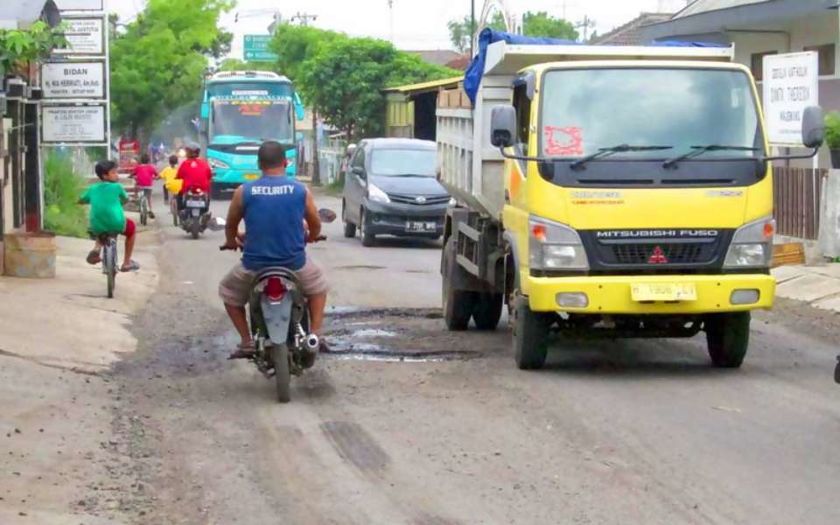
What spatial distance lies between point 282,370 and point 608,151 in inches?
118

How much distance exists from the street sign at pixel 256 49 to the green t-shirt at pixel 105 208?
2405 inches

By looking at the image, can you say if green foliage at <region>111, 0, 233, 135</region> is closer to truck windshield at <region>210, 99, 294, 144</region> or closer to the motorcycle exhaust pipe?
truck windshield at <region>210, 99, 294, 144</region>

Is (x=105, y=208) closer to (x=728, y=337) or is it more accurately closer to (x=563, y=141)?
(x=563, y=141)

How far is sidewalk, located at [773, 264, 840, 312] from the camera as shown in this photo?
53.1 feet

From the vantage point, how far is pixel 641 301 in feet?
34.8

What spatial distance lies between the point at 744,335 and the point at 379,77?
42174 mm

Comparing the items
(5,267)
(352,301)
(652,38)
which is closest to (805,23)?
(652,38)

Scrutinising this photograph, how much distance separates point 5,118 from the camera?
67.6 feet

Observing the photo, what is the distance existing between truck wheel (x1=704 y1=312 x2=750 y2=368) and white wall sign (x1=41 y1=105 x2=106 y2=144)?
14.0m

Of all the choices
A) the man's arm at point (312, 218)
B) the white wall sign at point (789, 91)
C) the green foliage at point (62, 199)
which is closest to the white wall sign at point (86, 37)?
the green foliage at point (62, 199)

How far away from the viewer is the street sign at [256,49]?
3027 inches

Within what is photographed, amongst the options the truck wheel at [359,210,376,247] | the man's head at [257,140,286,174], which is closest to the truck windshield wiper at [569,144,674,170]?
the man's head at [257,140,286,174]

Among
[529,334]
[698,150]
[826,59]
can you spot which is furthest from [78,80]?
[698,150]

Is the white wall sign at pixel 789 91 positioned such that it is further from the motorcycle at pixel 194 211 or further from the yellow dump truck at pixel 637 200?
the motorcycle at pixel 194 211
